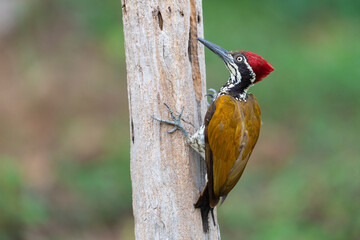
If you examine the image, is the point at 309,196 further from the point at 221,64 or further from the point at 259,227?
the point at 221,64

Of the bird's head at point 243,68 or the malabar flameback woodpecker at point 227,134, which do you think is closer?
the malabar flameback woodpecker at point 227,134

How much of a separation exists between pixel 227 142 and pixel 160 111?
1.73 ft

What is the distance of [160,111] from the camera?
11.4ft

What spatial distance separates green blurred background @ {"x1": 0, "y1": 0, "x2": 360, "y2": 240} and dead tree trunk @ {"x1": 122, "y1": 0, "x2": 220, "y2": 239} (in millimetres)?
2664

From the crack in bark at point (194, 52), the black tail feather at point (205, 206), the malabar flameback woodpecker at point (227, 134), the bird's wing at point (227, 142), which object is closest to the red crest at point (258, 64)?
the malabar flameback woodpecker at point (227, 134)

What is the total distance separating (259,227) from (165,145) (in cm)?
323

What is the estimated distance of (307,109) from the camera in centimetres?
827

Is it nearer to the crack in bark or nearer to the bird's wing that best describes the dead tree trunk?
the crack in bark

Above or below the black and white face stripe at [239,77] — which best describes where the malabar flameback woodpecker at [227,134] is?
below

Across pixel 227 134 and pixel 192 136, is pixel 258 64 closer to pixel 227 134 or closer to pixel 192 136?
pixel 227 134

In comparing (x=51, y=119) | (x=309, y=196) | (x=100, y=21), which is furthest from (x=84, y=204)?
(x=100, y=21)

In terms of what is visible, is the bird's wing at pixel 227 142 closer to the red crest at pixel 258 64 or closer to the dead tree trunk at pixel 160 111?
the dead tree trunk at pixel 160 111

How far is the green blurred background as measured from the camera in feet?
20.3

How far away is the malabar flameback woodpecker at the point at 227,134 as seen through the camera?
352cm
